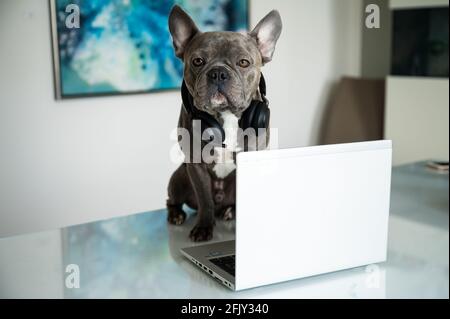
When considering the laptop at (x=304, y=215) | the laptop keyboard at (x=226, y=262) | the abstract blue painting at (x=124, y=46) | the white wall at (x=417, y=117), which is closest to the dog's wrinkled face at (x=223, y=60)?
the laptop at (x=304, y=215)

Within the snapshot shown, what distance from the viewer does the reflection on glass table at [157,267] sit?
86cm

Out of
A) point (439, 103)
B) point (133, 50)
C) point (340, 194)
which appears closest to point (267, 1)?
point (340, 194)

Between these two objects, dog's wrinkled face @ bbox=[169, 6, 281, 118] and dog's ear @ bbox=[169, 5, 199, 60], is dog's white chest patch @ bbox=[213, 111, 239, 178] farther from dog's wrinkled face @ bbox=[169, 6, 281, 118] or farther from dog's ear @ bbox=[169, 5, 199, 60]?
dog's ear @ bbox=[169, 5, 199, 60]

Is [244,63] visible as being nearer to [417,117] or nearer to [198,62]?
[198,62]

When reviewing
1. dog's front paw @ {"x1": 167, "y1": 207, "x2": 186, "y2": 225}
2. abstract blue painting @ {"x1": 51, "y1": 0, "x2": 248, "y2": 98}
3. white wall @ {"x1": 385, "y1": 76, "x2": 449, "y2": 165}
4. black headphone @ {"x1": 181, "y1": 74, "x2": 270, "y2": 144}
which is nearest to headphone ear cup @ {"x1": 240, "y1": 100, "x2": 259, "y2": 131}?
black headphone @ {"x1": 181, "y1": 74, "x2": 270, "y2": 144}

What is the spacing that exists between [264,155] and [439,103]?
7.68 feet

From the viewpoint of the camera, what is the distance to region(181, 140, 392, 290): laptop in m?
0.83

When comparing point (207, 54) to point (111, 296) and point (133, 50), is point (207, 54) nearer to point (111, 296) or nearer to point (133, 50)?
point (111, 296)

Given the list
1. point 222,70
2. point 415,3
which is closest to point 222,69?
point 222,70

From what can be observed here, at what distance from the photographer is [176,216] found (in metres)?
1.17

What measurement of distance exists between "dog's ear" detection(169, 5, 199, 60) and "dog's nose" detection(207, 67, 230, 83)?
110 mm

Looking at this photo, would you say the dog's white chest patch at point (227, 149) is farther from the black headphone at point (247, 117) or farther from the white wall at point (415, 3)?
the white wall at point (415, 3)

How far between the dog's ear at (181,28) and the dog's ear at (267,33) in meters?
0.10

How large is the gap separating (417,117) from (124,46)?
1.64 meters
